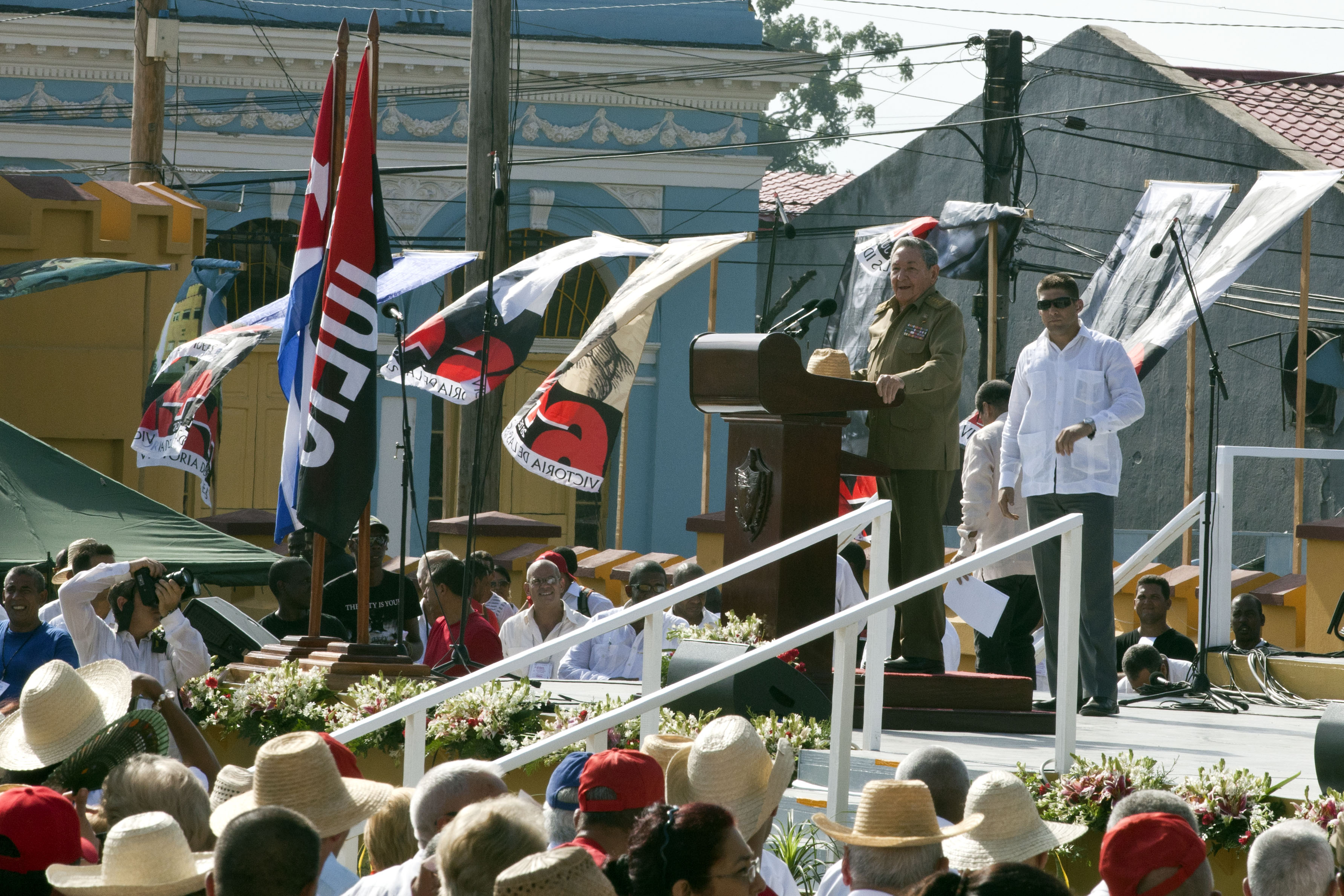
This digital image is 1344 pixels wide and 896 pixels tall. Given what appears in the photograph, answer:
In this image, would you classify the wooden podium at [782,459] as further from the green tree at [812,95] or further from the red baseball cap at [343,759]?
the green tree at [812,95]

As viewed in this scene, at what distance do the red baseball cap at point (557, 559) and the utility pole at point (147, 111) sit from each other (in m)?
9.24

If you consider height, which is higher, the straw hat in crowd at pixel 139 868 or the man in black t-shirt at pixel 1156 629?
the straw hat in crowd at pixel 139 868

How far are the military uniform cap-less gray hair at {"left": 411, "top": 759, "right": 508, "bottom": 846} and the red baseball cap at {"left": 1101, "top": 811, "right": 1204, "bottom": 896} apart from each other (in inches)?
58.1

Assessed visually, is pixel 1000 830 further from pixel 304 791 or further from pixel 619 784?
pixel 304 791

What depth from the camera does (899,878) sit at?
4.18 m

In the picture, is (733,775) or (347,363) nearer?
(733,775)

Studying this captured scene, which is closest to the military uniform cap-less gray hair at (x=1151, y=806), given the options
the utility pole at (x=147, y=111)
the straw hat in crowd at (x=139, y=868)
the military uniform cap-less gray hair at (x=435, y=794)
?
the military uniform cap-less gray hair at (x=435, y=794)

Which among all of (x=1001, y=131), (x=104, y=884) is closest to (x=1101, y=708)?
(x=104, y=884)

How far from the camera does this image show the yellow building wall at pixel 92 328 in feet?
54.5

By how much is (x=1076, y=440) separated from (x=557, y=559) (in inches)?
147

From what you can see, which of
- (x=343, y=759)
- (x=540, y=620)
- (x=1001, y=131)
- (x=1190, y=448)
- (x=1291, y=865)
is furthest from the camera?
(x=1001, y=131)

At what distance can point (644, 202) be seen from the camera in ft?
77.2

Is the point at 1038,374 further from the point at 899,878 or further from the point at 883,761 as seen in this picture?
the point at 899,878

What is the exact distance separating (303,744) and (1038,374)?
3931 millimetres
